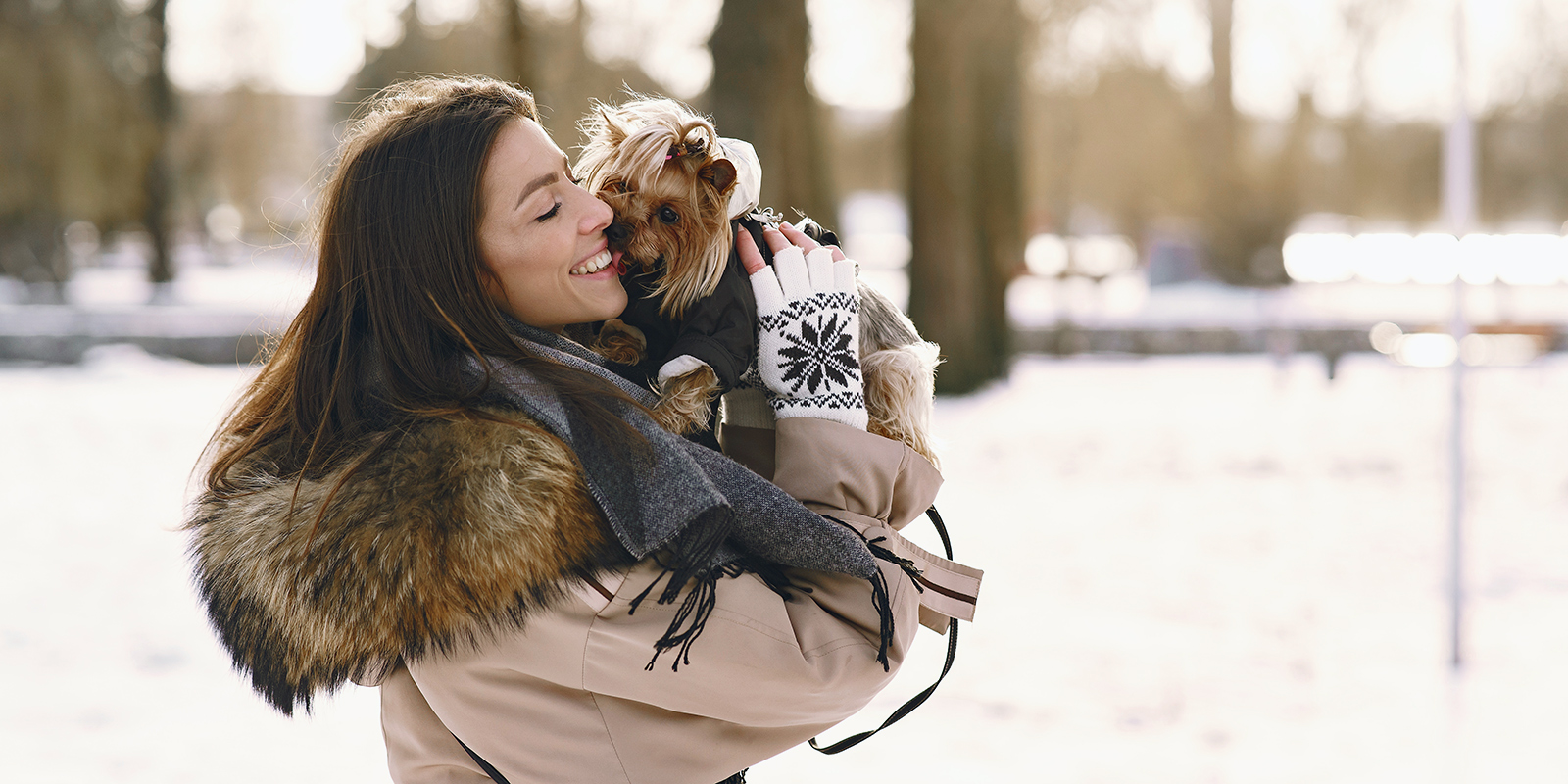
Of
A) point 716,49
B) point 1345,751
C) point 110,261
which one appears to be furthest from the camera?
point 110,261

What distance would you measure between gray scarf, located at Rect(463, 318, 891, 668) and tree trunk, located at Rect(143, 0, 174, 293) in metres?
22.1

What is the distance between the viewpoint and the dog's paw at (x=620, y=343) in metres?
2.44

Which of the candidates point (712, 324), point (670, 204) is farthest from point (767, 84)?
point (712, 324)

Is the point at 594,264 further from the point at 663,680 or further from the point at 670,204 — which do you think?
the point at 663,680

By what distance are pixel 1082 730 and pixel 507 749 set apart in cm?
349

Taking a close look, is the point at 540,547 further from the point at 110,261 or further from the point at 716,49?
the point at 110,261

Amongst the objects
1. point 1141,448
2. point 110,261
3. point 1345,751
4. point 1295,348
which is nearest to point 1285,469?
point 1141,448

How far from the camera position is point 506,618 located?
1713 mm

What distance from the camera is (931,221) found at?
12914mm

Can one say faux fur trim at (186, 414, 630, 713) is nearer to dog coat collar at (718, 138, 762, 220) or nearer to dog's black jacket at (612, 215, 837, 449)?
dog's black jacket at (612, 215, 837, 449)

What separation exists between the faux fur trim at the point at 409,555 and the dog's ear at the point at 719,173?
0.80 metres

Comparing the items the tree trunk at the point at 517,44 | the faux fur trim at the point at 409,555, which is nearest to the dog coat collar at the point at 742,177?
the faux fur trim at the point at 409,555

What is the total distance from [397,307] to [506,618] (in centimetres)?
51

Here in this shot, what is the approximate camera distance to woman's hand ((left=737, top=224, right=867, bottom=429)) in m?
2.10
